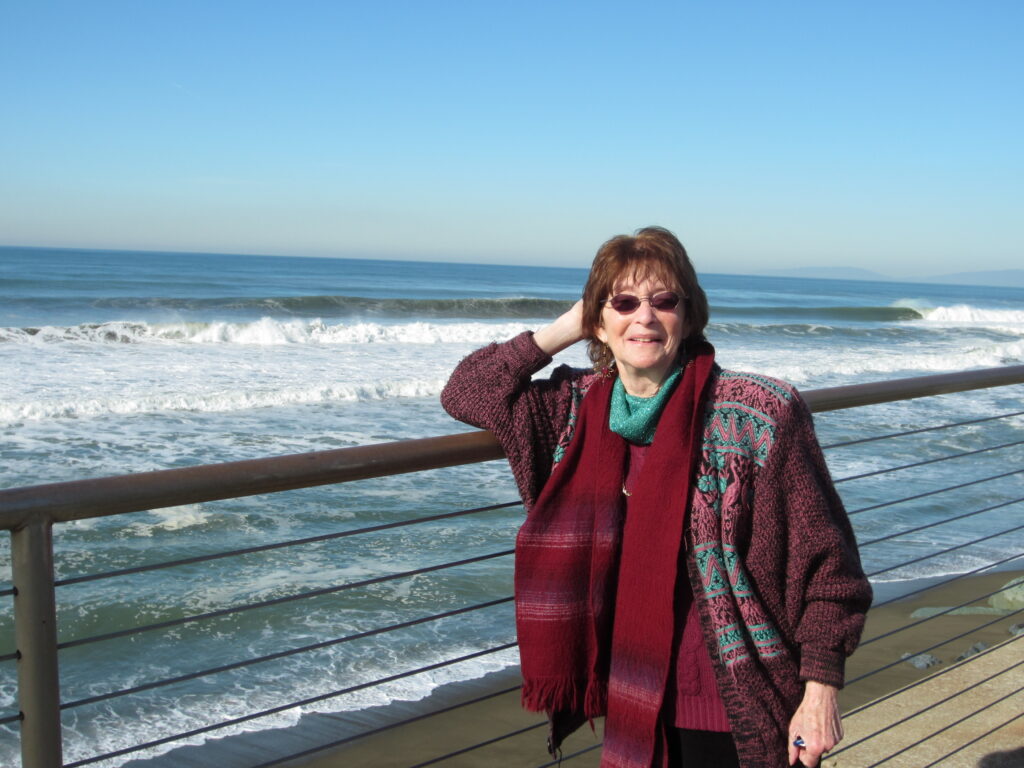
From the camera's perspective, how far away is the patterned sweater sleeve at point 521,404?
1848mm

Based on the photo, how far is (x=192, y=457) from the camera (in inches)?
358

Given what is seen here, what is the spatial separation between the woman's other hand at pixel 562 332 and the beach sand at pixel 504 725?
1811 millimetres

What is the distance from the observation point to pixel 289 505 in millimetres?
7051

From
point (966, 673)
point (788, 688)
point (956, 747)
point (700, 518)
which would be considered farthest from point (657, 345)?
point (966, 673)

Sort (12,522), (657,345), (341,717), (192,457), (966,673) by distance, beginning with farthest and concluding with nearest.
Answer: (192,457), (341,717), (966,673), (657,345), (12,522)

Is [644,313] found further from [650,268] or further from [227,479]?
[227,479]

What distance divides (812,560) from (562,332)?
0.65 m

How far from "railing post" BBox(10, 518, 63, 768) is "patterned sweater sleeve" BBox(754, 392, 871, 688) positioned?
1.13 m

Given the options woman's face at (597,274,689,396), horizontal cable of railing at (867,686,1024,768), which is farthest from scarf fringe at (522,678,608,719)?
horizontal cable of railing at (867,686,1024,768)

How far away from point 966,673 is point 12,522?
135 inches

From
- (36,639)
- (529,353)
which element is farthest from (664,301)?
(36,639)

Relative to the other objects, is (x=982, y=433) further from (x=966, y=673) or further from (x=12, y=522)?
(x=12, y=522)

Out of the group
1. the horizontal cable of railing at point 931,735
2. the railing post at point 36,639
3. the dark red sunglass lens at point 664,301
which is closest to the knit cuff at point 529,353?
the dark red sunglass lens at point 664,301

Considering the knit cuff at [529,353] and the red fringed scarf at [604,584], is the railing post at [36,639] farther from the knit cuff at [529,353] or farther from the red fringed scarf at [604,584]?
the knit cuff at [529,353]
